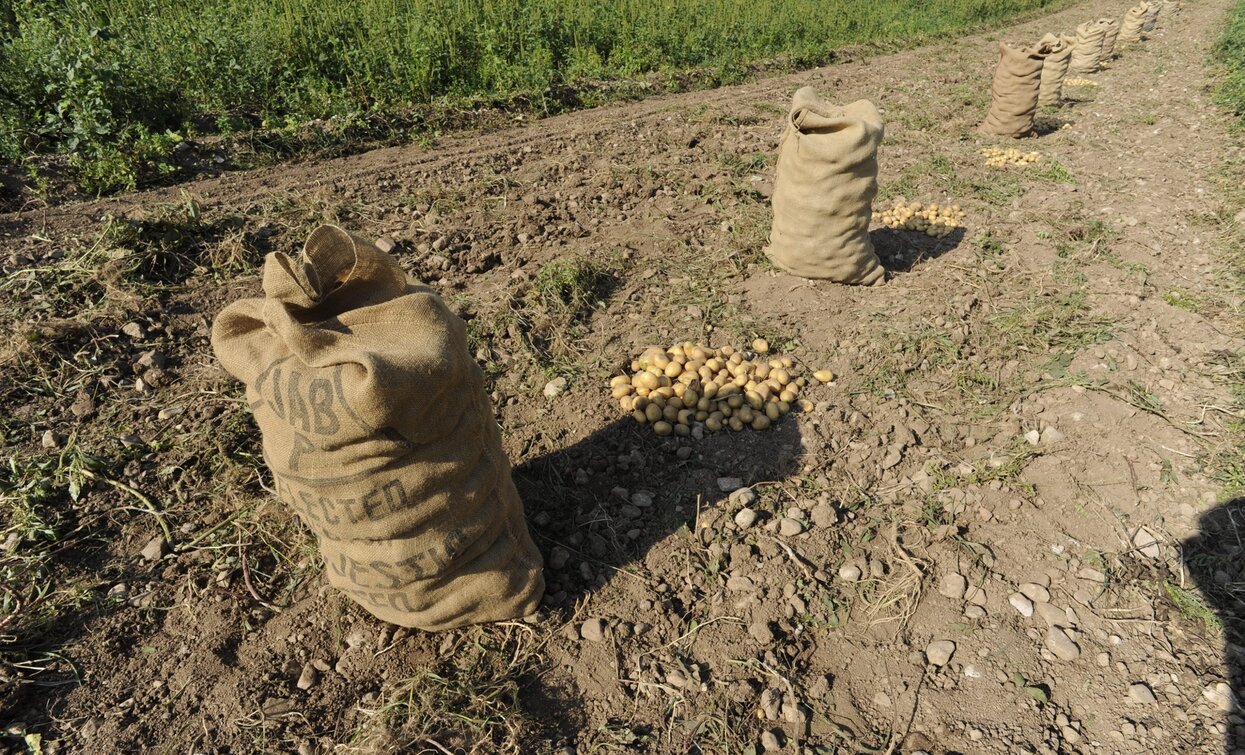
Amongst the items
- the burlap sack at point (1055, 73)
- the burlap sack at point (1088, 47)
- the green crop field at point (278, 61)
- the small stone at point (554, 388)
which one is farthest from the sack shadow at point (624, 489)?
the burlap sack at point (1088, 47)

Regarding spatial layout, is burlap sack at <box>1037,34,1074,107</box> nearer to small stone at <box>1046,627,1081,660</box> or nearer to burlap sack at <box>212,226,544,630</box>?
small stone at <box>1046,627,1081,660</box>

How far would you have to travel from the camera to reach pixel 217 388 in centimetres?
368

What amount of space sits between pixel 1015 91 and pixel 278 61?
885 centimetres

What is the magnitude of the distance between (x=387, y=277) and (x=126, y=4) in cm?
984

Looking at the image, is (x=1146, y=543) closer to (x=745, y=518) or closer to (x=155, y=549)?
(x=745, y=518)

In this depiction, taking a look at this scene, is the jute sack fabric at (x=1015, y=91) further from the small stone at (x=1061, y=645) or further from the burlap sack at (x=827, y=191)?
the small stone at (x=1061, y=645)

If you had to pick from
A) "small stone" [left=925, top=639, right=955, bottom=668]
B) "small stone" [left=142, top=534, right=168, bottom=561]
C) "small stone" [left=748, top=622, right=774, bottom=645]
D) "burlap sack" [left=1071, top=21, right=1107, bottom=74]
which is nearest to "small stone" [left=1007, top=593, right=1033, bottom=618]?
"small stone" [left=925, top=639, right=955, bottom=668]

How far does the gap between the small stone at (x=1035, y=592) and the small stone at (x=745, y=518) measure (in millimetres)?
1164

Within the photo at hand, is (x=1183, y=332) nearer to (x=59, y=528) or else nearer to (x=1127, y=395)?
(x=1127, y=395)

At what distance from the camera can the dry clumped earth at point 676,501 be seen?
2361 mm

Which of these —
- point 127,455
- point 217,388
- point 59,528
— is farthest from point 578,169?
point 59,528

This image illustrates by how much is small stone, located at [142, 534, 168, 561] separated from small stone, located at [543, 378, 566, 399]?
1.95m

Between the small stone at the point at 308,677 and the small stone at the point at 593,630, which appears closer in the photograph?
the small stone at the point at 308,677

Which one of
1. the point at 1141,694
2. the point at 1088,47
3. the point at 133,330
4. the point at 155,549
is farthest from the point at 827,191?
the point at 1088,47
